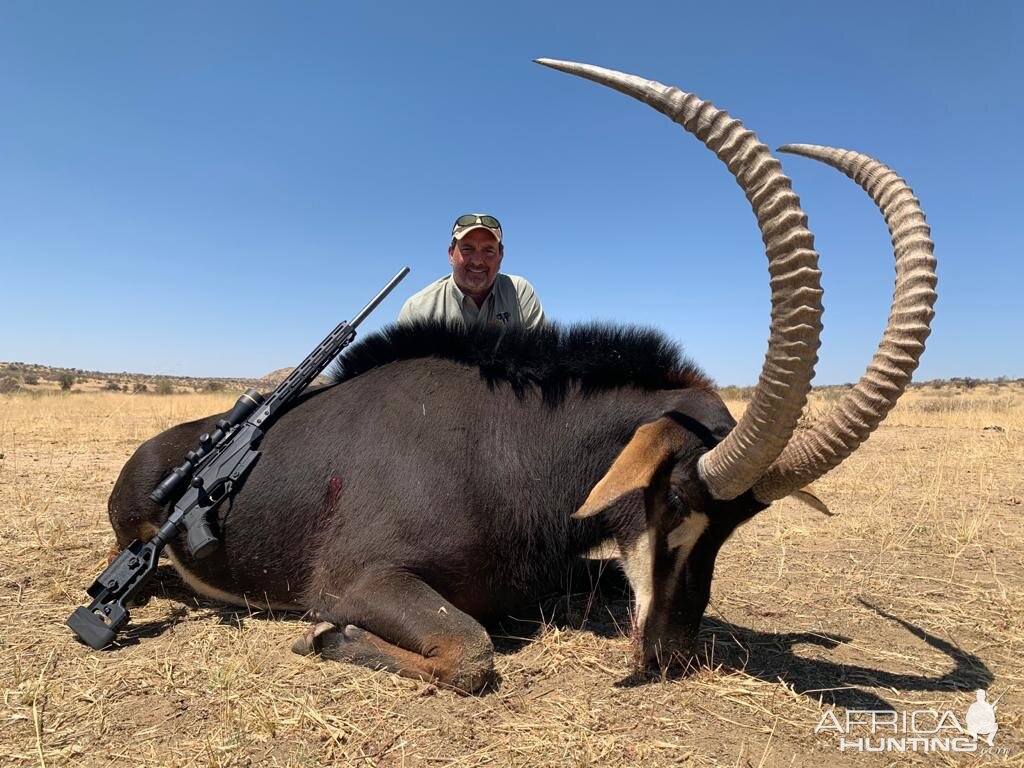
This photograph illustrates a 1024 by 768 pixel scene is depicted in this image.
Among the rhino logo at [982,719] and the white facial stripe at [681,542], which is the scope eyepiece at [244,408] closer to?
the white facial stripe at [681,542]

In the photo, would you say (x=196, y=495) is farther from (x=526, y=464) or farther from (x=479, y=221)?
(x=479, y=221)

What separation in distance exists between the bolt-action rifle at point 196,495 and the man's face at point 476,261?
259 centimetres

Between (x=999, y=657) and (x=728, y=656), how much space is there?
63.2 inches

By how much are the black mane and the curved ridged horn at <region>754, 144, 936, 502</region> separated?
0.97 metres

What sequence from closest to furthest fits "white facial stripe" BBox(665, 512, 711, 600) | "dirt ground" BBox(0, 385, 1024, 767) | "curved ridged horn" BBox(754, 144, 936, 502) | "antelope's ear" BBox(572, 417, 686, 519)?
"dirt ground" BBox(0, 385, 1024, 767) < "curved ridged horn" BBox(754, 144, 936, 502) < "antelope's ear" BBox(572, 417, 686, 519) < "white facial stripe" BBox(665, 512, 711, 600)

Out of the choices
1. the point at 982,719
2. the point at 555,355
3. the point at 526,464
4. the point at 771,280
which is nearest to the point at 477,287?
the point at 555,355

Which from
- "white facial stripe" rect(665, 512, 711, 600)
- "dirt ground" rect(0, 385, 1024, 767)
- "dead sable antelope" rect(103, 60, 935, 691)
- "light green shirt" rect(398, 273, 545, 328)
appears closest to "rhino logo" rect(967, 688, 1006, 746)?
"dirt ground" rect(0, 385, 1024, 767)

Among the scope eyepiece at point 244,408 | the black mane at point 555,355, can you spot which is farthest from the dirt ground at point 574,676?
the black mane at point 555,355

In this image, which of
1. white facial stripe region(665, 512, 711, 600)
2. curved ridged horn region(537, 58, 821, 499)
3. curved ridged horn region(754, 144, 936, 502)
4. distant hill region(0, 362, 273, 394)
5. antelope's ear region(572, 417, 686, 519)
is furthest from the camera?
distant hill region(0, 362, 273, 394)

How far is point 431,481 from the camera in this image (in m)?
3.75

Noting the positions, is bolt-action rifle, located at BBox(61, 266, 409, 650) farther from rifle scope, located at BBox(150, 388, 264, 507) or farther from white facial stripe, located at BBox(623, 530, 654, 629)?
white facial stripe, located at BBox(623, 530, 654, 629)

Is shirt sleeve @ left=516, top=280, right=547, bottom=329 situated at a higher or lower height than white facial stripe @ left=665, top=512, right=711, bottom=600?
higher

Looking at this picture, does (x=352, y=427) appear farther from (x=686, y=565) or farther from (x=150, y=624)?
(x=686, y=565)

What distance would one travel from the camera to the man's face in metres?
6.98
